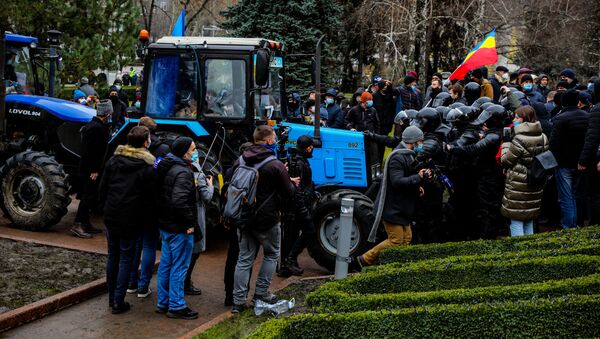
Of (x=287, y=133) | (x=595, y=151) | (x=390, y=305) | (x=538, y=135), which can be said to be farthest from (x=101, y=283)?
(x=595, y=151)

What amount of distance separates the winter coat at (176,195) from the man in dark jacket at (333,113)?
317 inches

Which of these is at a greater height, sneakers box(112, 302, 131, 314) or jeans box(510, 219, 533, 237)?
jeans box(510, 219, 533, 237)

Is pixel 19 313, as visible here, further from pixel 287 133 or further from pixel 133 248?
pixel 287 133

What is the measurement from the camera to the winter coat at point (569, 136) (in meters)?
9.17

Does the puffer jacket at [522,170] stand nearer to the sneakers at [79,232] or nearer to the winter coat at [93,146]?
the winter coat at [93,146]

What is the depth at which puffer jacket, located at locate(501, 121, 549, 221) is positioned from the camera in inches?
326

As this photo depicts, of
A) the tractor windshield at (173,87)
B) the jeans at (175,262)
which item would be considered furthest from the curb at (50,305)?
the tractor windshield at (173,87)

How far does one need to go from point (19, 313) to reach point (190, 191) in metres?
2.05

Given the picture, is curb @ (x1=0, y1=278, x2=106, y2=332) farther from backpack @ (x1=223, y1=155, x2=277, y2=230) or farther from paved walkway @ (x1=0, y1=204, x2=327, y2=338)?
backpack @ (x1=223, y1=155, x2=277, y2=230)

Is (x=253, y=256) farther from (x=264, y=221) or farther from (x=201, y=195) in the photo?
(x=201, y=195)

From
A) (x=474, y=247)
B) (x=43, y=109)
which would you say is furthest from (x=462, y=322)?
(x=43, y=109)

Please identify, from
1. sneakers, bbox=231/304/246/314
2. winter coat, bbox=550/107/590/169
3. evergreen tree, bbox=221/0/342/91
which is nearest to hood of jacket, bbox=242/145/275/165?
sneakers, bbox=231/304/246/314

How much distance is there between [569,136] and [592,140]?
21.6 inches

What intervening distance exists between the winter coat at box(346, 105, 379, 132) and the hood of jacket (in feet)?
24.0
